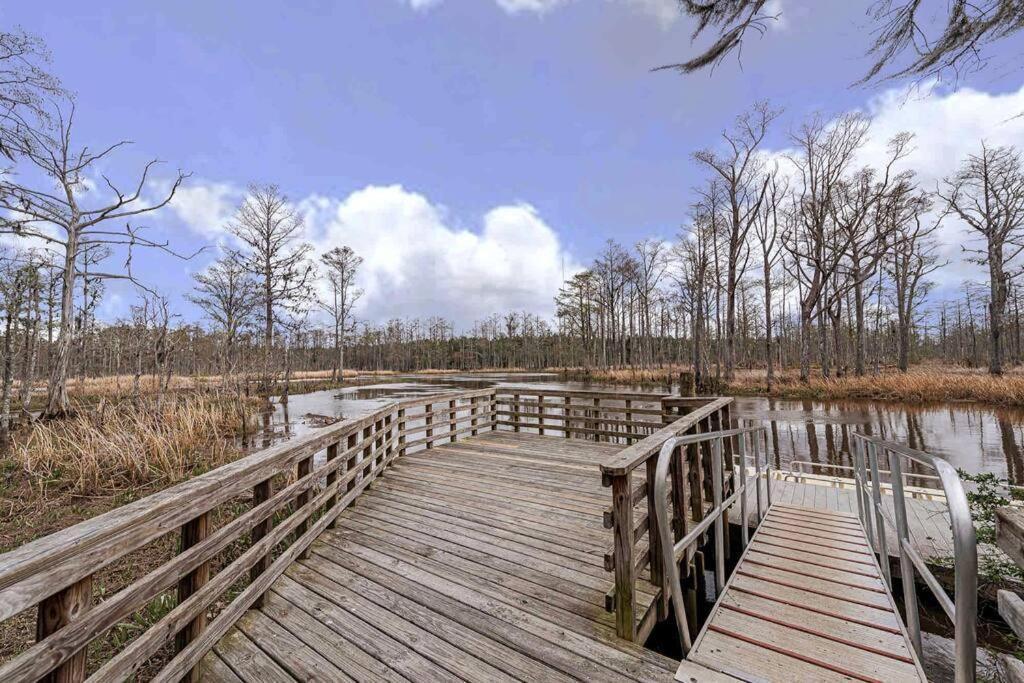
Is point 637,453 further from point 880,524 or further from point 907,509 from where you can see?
point 907,509

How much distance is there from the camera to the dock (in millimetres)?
1744

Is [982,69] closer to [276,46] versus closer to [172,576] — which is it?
[172,576]

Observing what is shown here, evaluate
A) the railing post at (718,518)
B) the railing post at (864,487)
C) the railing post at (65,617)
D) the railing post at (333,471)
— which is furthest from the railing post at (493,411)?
the railing post at (65,617)

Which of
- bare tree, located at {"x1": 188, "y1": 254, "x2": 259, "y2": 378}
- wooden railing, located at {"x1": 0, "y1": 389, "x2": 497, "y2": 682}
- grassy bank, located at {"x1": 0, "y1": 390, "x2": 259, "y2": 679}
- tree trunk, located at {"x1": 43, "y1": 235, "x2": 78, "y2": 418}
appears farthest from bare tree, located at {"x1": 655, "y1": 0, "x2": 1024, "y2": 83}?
bare tree, located at {"x1": 188, "y1": 254, "x2": 259, "y2": 378}

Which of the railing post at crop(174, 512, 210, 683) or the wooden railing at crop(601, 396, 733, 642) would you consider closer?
the railing post at crop(174, 512, 210, 683)

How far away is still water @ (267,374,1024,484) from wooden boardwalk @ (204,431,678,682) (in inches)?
141

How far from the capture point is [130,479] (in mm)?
5730

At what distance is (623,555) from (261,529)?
258 cm

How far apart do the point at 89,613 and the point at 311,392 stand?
26969mm

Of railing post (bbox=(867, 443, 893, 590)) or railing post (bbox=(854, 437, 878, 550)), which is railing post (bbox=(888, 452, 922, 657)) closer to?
railing post (bbox=(867, 443, 893, 590))

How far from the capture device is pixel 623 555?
7.71 feet

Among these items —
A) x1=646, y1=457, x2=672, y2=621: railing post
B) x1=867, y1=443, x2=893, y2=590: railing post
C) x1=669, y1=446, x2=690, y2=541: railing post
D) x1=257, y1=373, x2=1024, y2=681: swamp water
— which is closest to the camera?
x1=646, y1=457, x2=672, y2=621: railing post

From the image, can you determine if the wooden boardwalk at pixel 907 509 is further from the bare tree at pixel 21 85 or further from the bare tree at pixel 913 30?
the bare tree at pixel 21 85

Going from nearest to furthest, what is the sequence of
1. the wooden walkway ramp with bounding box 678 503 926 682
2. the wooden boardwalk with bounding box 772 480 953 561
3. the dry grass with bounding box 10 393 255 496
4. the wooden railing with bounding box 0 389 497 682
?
the wooden railing with bounding box 0 389 497 682
the wooden walkway ramp with bounding box 678 503 926 682
the wooden boardwalk with bounding box 772 480 953 561
the dry grass with bounding box 10 393 255 496
